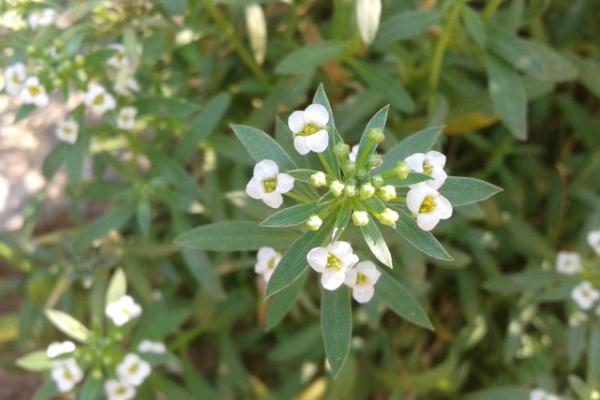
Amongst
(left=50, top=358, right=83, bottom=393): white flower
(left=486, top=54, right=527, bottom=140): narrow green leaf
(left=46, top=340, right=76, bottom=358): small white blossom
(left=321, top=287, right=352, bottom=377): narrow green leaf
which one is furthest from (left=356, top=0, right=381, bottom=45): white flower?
(left=50, top=358, right=83, bottom=393): white flower

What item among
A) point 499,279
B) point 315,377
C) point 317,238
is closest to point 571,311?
point 499,279

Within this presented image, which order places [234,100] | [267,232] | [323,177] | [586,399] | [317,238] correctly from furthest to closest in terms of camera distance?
[234,100], [586,399], [267,232], [317,238], [323,177]

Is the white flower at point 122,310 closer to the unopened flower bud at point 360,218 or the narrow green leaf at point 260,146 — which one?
the narrow green leaf at point 260,146

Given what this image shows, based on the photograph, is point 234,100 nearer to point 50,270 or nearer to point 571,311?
point 50,270

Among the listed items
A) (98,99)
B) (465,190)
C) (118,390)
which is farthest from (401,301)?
(98,99)

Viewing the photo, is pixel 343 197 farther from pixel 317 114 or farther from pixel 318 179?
pixel 317 114

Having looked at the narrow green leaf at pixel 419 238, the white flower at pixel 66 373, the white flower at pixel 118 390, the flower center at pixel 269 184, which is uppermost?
the flower center at pixel 269 184

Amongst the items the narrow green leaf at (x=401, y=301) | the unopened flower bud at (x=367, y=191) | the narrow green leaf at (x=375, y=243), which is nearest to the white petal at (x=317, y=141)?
the unopened flower bud at (x=367, y=191)
